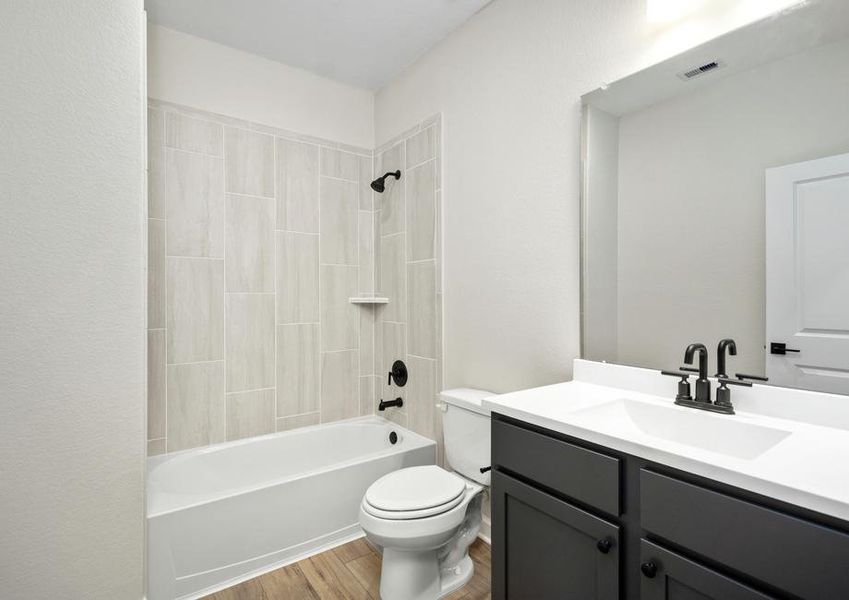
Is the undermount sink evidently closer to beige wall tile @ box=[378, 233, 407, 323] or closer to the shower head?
beige wall tile @ box=[378, 233, 407, 323]

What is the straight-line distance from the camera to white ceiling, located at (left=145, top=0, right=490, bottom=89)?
2072 millimetres

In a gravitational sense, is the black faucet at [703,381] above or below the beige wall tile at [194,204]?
below

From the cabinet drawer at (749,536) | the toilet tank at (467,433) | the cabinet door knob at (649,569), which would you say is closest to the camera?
the cabinet drawer at (749,536)

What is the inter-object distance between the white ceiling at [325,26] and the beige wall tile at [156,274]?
1085mm

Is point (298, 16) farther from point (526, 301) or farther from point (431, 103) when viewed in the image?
point (526, 301)

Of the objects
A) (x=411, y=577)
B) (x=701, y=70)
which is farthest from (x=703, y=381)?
(x=411, y=577)

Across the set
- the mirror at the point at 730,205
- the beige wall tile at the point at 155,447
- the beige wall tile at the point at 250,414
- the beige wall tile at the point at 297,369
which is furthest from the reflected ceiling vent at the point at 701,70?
the beige wall tile at the point at 155,447

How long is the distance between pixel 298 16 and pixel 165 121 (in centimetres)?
91

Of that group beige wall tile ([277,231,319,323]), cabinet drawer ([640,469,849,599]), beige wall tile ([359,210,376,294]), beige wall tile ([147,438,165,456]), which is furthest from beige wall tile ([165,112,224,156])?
cabinet drawer ([640,469,849,599])

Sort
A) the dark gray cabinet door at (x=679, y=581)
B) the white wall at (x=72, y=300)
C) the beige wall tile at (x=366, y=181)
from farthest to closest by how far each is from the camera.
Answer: the beige wall tile at (x=366, y=181) < the white wall at (x=72, y=300) < the dark gray cabinet door at (x=679, y=581)

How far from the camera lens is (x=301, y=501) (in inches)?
78.5

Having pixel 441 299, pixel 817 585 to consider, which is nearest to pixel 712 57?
pixel 817 585

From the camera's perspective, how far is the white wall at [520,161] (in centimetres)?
158

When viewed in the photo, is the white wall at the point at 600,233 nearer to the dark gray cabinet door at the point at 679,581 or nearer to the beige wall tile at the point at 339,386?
the dark gray cabinet door at the point at 679,581
